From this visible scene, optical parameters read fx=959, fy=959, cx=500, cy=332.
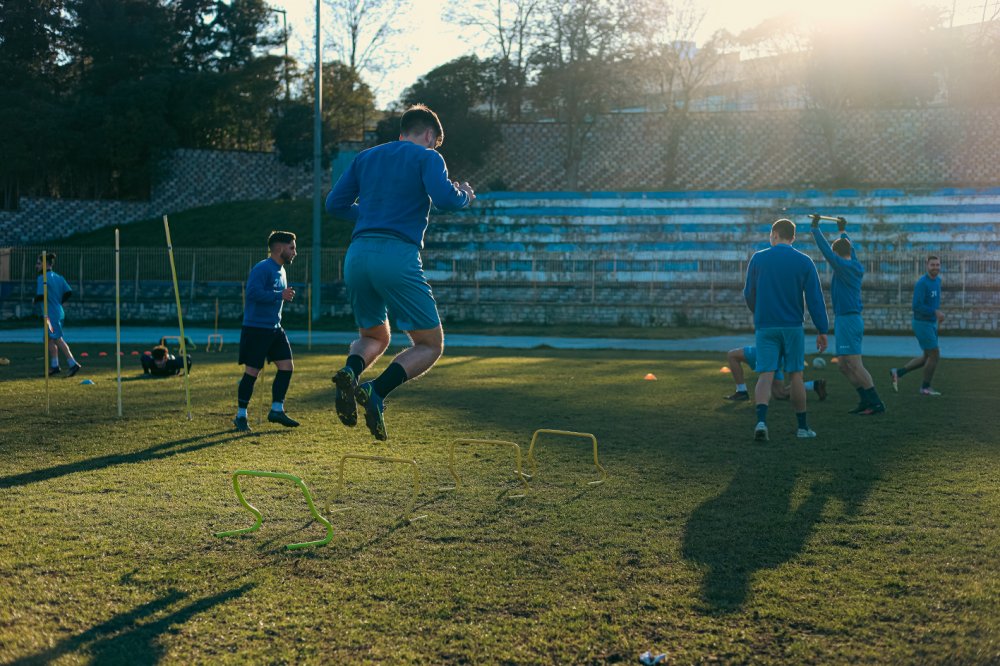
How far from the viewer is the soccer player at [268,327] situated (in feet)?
33.3

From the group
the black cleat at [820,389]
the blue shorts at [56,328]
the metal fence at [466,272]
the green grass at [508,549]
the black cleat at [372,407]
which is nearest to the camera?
the green grass at [508,549]

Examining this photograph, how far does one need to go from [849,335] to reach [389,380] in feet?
24.2

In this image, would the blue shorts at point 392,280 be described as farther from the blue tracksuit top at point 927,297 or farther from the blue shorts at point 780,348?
the blue tracksuit top at point 927,297

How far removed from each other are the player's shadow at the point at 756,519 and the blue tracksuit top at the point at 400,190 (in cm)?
264

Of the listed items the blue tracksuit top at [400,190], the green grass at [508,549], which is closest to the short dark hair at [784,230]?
the green grass at [508,549]

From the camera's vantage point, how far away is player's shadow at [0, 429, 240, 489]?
7.24 m

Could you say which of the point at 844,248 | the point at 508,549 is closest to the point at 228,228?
the point at 844,248

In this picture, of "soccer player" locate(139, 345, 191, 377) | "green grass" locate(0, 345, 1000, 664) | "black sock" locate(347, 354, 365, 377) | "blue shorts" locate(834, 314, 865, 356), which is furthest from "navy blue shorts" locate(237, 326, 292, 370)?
"blue shorts" locate(834, 314, 865, 356)

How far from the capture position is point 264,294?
402 inches

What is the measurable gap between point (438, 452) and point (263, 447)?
1.65m

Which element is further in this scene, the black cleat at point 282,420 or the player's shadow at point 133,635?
the black cleat at point 282,420

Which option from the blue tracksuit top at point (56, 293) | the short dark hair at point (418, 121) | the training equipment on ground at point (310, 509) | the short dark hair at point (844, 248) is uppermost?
the short dark hair at point (418, 121)

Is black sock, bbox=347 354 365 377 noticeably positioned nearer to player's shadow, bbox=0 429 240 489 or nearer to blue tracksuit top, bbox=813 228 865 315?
player's shadow, bbox=0 429 240 489

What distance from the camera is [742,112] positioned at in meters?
52.2
